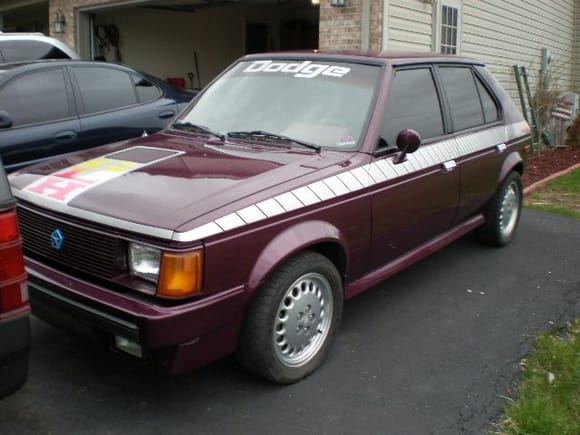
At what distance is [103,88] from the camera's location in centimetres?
607

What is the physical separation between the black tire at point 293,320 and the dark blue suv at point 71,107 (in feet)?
9.44

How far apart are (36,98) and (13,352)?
3.78 m

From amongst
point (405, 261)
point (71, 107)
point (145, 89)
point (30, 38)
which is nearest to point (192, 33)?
point (30, 38)

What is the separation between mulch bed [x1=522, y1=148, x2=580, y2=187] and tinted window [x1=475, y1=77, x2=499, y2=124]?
388cm

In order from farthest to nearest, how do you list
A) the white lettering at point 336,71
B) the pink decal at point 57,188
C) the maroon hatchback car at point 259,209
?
the white lettering at point 336,71
the pink decal at point 57,188
the maroon hatchback car at point 259,209

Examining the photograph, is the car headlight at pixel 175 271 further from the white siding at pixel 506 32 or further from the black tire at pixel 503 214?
the white siding at pixel 506 32

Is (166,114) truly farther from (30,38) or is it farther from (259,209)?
(259,209)

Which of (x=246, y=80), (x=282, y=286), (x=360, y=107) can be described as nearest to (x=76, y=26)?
(x=246, y=80)

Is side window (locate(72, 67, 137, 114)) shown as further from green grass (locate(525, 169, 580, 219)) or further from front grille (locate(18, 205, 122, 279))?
green grass (locate(525, 169, 580, 219))

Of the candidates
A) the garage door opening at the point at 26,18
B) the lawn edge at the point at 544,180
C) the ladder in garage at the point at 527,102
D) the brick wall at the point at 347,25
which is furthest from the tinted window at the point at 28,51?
the ladder in garage at the point at 527,102

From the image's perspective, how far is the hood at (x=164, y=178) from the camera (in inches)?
111

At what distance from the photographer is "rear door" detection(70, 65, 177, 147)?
5.79 m

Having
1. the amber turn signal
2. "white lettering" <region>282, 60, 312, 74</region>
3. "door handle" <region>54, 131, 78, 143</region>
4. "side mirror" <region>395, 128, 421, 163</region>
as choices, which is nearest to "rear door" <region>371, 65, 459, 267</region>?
"side mirror" <region>395, 128, 421, 163</region>

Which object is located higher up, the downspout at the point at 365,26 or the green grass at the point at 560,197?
the downspout at the point at 365,26
